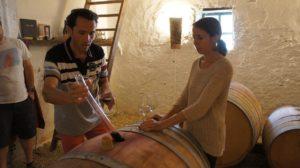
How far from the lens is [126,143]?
136 cm

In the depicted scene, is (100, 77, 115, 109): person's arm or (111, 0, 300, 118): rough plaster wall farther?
(111, 0, 300, 118): rough plaster wall

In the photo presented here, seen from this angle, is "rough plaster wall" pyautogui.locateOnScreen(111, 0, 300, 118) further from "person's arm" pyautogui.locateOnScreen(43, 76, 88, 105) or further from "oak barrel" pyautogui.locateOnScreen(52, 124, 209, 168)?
"person's arm" pyautogui.locateOnScreen(43, 76, 88, 105)

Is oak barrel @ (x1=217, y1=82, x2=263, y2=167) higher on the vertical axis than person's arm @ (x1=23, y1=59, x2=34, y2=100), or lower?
lower

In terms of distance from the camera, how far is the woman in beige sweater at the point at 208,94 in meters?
1.50

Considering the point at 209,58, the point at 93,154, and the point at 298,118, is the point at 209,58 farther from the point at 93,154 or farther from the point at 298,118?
the point at 298,118

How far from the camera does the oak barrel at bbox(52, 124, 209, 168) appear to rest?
1207mm

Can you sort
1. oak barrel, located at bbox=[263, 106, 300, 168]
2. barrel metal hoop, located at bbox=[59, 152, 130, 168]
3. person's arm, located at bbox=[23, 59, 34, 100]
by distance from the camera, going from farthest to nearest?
person's arm, located at bbox=[23, 59, 34, 100] < oak barrel, located at bbox=[263, 106, 300, 168] < barrel metal hoop, located at bbox=[59, 152, 130, 168]

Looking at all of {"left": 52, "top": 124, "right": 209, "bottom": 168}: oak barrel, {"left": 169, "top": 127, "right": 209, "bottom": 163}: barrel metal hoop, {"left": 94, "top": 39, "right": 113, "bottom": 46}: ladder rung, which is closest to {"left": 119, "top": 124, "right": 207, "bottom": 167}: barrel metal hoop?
{"left": 52, "top": 124, "right": 209, "bottom": 168}: oak barrel

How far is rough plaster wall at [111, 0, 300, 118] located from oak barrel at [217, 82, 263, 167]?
130 centimetres

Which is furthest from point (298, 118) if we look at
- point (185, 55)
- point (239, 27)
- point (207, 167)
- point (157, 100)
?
point (157, 100)

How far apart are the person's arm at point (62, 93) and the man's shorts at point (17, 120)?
1378 mm

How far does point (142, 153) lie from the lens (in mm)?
1300

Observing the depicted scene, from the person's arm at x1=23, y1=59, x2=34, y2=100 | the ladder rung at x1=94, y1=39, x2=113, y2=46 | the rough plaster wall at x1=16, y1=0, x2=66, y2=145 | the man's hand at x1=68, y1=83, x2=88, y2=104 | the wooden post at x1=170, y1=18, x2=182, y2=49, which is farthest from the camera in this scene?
the wooden post at x1=170, y1=18, x2=182, y2=49

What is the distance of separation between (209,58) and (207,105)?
0.28m
